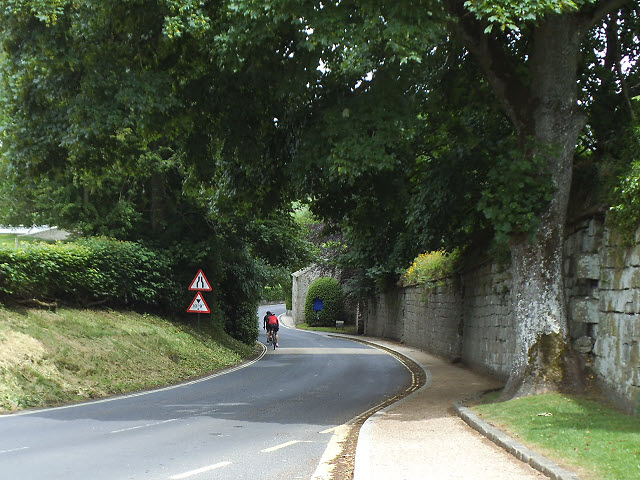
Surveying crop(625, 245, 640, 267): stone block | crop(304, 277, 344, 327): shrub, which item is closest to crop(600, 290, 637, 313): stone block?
crop(625, 245, 640, 267): stone block

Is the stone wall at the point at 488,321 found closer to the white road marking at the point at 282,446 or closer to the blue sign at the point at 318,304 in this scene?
the white road marking at the point at 282,446

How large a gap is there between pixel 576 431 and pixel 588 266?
Result: 3823 millimetres

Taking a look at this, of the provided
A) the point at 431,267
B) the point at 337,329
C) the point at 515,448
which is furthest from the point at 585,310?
the point at 337,329

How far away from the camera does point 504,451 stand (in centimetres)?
796

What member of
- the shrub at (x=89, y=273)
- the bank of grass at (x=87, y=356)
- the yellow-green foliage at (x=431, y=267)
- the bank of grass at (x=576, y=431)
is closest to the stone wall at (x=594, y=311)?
the bank of grass at (x=576, y=431)

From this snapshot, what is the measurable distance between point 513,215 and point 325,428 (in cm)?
A: 480

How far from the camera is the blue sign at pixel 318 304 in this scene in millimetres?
58844

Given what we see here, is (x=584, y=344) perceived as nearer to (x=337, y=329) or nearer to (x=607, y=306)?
(x=607, y=306)

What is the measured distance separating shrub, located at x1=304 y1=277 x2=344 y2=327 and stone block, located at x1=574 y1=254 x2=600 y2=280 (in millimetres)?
46083

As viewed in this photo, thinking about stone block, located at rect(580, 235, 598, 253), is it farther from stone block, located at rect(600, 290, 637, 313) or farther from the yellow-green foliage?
the yellow-green foliage

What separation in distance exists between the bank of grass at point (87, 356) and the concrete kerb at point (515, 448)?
300 inches

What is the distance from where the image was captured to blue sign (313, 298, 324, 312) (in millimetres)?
58844

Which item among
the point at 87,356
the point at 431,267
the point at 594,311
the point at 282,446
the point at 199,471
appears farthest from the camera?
the point at 431,267

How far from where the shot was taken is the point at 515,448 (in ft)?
25.1
